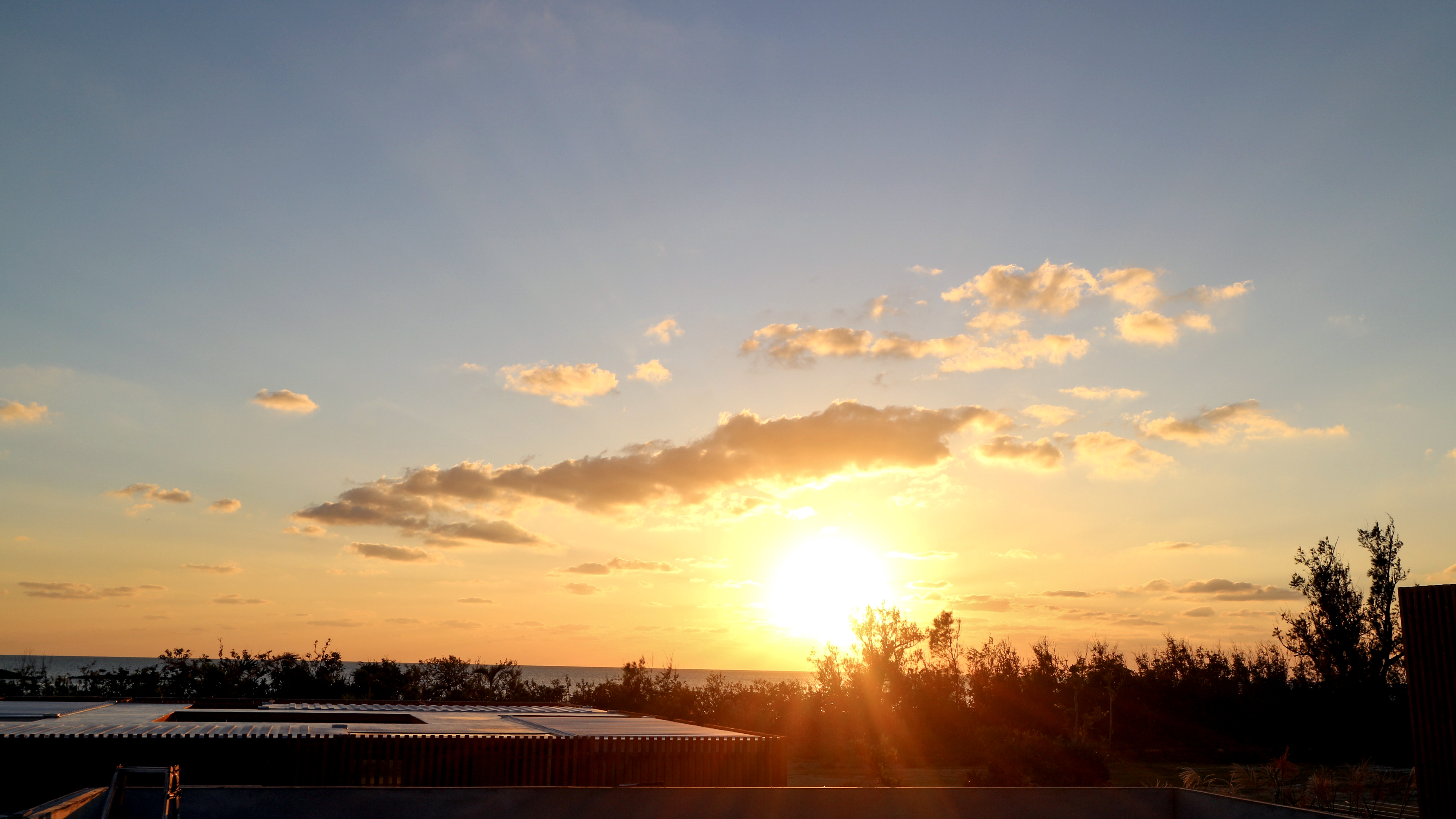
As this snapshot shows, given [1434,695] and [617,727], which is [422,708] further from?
[1434,695]

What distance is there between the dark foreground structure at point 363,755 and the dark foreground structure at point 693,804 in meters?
1.42

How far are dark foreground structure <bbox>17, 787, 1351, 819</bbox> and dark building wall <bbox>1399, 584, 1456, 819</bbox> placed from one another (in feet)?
3.99

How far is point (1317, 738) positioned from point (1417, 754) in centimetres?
2330

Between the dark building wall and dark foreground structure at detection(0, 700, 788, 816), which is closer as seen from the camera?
the dark building wall

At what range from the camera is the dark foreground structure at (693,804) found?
29.4 ft

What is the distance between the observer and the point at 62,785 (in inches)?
444

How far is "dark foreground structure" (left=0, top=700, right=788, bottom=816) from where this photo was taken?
11367mm

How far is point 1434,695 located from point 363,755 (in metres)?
12.6

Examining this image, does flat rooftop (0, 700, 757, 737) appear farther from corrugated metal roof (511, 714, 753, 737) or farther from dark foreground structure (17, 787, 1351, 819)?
dark foreground structure (17, 787, 1351, 819)

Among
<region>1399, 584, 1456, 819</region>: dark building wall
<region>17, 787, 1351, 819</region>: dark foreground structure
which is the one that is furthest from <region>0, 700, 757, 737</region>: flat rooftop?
<region>1399, 584, 1456, 819</region>: dark building wall

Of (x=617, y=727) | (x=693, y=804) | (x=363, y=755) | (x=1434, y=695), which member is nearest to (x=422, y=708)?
(x=617, y=727)

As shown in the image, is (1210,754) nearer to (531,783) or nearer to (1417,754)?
(1417,754)

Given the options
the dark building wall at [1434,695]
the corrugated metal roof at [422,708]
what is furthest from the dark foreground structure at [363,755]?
the dark building wall at [1434,695]

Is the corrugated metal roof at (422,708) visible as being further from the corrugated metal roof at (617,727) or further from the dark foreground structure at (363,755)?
the dark foreground structure at (363,755)
